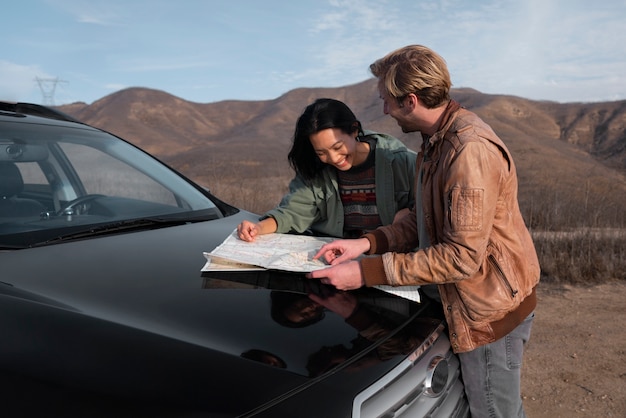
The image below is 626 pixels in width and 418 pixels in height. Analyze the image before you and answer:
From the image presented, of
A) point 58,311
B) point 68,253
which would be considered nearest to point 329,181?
point 68,253

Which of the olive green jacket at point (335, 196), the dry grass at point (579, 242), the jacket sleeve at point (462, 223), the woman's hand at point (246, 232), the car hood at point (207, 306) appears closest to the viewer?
the car hood at point (207, 306)

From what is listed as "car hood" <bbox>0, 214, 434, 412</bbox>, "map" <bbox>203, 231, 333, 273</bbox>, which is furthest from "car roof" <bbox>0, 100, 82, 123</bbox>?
"map" <bbox>203, 231, 333, 273</bbox>

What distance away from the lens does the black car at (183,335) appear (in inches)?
43.9

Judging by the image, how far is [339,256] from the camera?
6.40 feet

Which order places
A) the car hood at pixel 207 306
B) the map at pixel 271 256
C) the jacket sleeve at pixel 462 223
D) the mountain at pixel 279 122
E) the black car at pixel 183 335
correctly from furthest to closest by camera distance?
the mountain at pixel 279 122, the map at pixel 271 256, the jacket sleeve at pixel 462 223, the car hood at pixel 207 306, the black car at pixel 183 335

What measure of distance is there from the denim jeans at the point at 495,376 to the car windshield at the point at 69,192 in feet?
4.63

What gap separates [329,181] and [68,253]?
4.17 ft

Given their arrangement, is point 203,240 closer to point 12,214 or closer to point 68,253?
point 68,253

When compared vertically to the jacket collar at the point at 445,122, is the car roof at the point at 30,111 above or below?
above

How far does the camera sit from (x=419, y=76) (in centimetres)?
163

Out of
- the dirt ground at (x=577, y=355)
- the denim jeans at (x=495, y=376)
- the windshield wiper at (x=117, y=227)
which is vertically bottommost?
the dirt ground at (x=577, y=355)

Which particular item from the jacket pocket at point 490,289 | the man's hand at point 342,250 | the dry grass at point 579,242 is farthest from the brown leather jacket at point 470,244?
the dry grass at point 579,242

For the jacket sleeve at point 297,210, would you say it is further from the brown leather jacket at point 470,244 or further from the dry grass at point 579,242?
the dry grass at point 579,242

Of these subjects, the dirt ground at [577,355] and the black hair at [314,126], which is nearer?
the black hair at [314,126]
